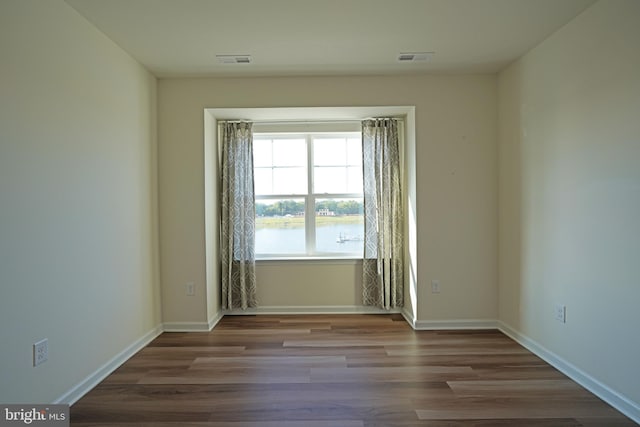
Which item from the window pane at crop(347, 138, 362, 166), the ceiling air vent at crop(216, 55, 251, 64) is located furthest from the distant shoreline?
the ceiling air vent at crop(216, 55, 251, 64)

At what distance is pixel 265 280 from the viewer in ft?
13.8

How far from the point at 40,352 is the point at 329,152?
10.4 feet

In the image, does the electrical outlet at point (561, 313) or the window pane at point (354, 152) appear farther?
the window pane at point (354, 152)

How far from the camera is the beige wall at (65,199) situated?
191 centimetres

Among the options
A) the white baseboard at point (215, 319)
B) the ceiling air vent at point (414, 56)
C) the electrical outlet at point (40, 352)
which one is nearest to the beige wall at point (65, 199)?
the electrical outlet at point (40, 352)

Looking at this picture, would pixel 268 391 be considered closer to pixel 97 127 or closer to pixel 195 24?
pixel 97 127

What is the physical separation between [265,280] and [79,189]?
7.24 ft

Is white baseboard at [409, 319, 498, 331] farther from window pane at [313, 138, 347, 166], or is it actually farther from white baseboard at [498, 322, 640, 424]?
window pane at [313, 138, 347, 166]

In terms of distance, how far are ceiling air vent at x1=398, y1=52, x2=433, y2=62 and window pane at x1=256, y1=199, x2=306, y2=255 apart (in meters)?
1.88

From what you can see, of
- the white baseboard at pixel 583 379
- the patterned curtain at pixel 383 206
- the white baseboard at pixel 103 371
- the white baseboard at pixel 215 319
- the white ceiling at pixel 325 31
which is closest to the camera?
the white baseboard at pixel 583 379

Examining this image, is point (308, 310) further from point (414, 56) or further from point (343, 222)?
point (414, 56)

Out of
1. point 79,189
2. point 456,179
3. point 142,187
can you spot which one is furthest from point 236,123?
point 456,179

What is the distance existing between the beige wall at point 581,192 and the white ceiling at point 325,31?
287mm

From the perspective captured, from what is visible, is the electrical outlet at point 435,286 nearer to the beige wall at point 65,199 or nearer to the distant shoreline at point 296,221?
the distant shoreline at point 296,221
